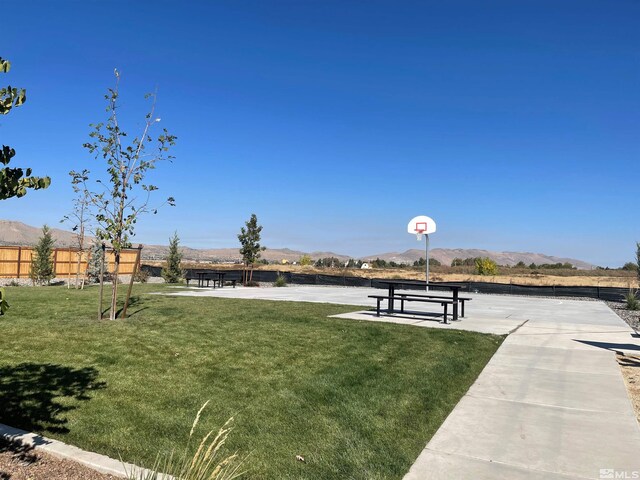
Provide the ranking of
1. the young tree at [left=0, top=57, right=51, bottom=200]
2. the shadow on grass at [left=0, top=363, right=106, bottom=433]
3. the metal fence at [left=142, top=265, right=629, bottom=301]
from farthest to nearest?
the metal fence at [left=142, top=265, right=629, bottom=301] → the shadow on grass at [left=0, top=363, right=106, bottom=433] → the young tree at [left=0, top=57, right=51, bottom=200]

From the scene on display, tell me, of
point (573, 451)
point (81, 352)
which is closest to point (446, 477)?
point (573, 451)

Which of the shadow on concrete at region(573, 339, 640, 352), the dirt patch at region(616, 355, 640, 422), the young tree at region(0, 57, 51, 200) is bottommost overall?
the dirt patch at region(616, 355, 640, 422)

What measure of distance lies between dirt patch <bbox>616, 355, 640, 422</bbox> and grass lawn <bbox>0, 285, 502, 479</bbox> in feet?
6.12

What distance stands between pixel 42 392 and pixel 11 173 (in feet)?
10.2

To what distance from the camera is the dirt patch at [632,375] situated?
5270 millimetres

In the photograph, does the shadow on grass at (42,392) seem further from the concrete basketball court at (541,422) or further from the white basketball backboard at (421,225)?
the white basketball backboard at (421,225)

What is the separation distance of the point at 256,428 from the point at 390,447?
120 cm

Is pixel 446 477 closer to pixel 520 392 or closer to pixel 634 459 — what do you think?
pixel 634 459

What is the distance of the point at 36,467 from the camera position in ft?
9.90

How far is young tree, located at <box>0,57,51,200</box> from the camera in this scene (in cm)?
225

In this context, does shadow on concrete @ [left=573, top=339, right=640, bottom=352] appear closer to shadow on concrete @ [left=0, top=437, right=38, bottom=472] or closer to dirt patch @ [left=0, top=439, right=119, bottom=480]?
dirt patch @ [left=0, top=439, right=119, bottom=480]
